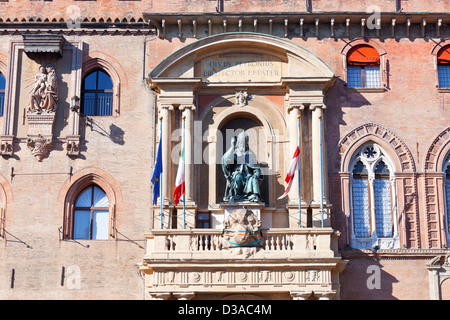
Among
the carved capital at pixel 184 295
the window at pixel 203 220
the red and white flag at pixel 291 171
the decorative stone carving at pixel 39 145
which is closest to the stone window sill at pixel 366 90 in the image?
the red and white flag at pixel 291 171

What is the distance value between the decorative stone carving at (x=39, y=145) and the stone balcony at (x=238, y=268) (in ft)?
16.1

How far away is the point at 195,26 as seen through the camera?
2838 cm

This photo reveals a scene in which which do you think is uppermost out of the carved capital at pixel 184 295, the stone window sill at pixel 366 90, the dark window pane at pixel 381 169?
the stone window sill at pixel 366 90

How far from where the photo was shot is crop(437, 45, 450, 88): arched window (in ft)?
93.6

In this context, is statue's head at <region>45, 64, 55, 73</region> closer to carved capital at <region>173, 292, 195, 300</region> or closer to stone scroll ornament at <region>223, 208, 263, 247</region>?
stone scroll ornament at <region>223, 208, 263, 247</region>

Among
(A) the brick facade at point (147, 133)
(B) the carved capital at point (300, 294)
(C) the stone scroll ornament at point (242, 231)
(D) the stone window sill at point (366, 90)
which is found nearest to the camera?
(B) the carved capital at point (300, 294)

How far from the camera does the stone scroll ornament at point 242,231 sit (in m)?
25.1

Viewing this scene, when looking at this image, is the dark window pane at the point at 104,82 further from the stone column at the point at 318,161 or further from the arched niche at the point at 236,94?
the stone column at the point at 318,161

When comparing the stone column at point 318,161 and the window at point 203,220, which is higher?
the stone column at point 318,161

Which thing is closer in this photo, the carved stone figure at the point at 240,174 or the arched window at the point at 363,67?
the carved stone figure at the point at 240,174

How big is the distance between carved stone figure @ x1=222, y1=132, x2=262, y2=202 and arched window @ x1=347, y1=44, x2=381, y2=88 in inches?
174

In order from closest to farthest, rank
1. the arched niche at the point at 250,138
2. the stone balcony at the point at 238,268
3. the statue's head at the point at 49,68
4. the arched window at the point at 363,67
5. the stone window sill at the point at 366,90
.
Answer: the stone balcony at the point at 238,268, the arched niche at the point at 250,138, the stone window sill at the point at 366,90, the statue's head at the point at 49,68, the arched window at the point at 363,67

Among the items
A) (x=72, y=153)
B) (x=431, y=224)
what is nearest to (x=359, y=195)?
(x=431, y=224)
